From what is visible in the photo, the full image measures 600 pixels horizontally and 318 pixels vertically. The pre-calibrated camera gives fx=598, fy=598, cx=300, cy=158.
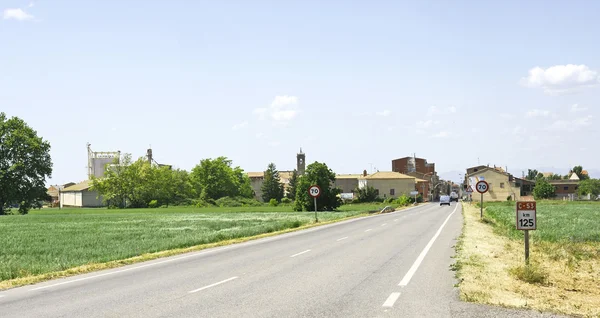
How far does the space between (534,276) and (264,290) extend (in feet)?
18.7

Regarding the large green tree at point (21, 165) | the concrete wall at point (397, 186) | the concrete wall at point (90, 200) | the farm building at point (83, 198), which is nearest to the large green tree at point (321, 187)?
the large green tree at point (21, 165)

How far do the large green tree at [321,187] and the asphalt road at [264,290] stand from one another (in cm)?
5689

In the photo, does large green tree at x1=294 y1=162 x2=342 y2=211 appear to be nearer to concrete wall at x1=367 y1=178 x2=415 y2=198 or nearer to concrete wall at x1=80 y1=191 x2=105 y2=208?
concrete wall at x1=80 y1=191 x2=105 y2=208

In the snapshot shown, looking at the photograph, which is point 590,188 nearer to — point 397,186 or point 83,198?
point 397,186

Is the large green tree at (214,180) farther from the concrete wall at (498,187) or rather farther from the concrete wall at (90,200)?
the concrete wall at (498,187)

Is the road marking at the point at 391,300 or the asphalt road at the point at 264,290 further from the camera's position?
the road marking at the point at 391,300

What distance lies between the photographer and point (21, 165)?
7912 cm

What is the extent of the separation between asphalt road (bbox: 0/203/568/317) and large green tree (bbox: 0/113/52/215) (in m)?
68.4

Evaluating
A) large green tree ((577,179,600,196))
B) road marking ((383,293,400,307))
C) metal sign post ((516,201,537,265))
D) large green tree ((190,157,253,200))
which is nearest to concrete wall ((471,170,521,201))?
large green tree ((577,179,600,196))

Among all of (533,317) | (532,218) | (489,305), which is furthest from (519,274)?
(533,317)

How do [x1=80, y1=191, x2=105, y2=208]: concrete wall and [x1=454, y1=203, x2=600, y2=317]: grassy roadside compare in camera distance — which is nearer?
[x1=454, y1=203, x2=600, y2=317]: grassy roadside

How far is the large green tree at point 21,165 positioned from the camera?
258ft

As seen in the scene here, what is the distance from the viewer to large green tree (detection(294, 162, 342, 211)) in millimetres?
76250

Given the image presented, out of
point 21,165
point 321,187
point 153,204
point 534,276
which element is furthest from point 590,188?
point 534,276
